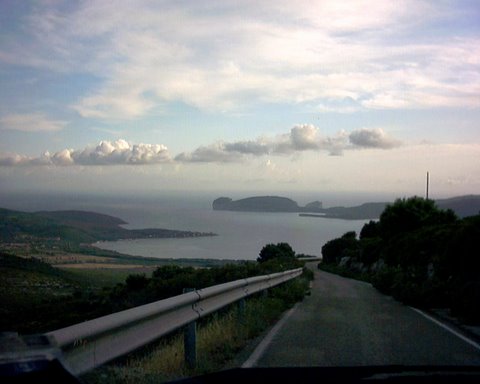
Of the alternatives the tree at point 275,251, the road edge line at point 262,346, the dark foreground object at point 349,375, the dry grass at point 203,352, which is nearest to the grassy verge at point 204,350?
the dry grass at point 203,352

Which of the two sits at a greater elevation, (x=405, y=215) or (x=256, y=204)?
(x=256, y=204)

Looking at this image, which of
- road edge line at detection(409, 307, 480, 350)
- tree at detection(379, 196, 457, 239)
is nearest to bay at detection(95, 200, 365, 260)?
tree at detection(379, 196, 457, 239)

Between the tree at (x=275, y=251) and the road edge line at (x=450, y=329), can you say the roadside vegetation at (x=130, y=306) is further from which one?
the tree at (x=275, y=251)

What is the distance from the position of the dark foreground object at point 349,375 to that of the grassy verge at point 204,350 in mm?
1287

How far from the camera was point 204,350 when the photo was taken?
9.09 metres

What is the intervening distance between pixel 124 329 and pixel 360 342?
5078 millimetres

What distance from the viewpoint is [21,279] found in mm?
17078

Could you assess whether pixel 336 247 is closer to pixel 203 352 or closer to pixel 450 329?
pixel 450 329

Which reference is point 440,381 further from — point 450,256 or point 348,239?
point 348,239

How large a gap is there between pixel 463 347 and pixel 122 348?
6124mm

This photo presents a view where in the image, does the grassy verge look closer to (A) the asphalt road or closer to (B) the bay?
(A) the asphalt road

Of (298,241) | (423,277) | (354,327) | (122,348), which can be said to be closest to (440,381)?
(122,348)

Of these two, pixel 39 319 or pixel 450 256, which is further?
pixel 450 256

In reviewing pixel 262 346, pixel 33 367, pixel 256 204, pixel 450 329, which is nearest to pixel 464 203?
pixel 256 204
